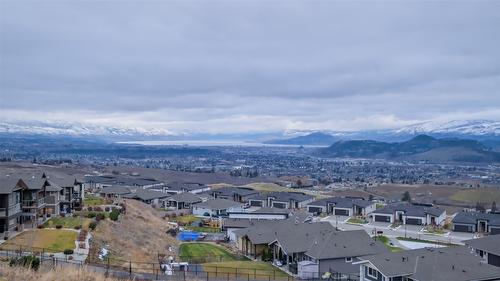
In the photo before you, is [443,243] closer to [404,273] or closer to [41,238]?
[404,273]

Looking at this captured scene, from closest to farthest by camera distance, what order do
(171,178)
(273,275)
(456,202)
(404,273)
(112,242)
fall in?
(404,273)
(273,275)
(112,242)
(456,202)
(171,178)

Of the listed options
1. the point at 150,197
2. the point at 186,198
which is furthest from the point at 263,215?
the point at 150,197

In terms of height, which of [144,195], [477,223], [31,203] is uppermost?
[31,203]

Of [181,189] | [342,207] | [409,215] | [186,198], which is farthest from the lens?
[181,189]

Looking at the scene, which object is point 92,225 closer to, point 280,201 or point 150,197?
point 150,197

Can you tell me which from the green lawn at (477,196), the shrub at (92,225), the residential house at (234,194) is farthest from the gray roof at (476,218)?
the shrub at (92,225)

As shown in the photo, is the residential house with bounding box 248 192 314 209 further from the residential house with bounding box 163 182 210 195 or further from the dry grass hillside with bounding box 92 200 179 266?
the dry grass hillside with bounding box 92 200 179 266

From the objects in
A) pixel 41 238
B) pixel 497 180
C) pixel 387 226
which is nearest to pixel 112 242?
pixel 41 238
